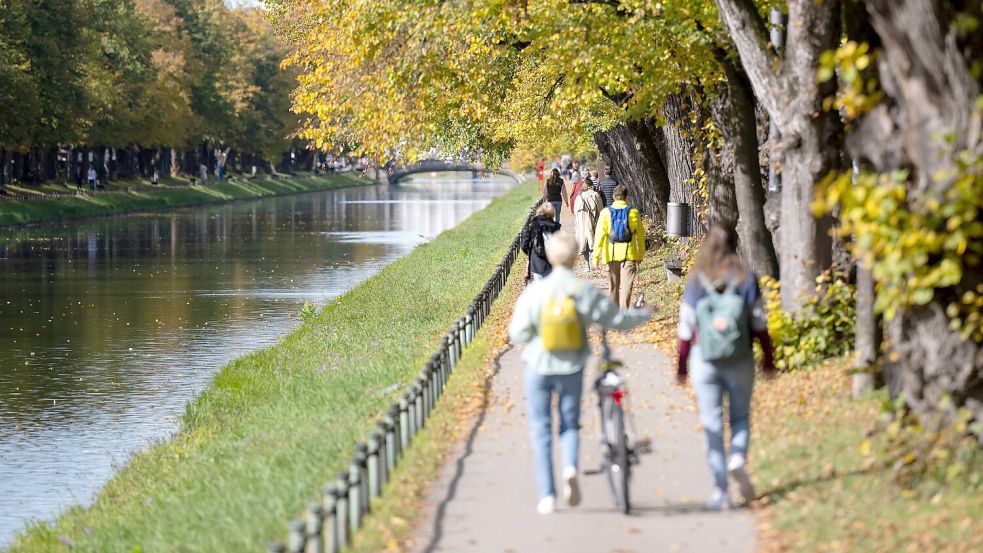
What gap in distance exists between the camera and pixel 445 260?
40.2 m

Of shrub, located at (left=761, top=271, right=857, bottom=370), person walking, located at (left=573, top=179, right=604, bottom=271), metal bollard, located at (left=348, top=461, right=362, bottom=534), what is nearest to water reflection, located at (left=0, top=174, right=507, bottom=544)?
person walking, located at (left=573, top=179, right=604, bottom=271)

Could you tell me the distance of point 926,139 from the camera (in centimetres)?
945

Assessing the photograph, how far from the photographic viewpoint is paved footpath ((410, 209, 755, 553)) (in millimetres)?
9156

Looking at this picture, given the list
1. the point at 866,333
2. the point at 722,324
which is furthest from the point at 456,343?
the point at 722,324

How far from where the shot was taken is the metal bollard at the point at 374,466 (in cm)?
1030

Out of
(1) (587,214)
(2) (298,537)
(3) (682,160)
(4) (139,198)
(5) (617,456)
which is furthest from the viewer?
(4) (139,198)

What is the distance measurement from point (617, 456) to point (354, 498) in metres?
1.62

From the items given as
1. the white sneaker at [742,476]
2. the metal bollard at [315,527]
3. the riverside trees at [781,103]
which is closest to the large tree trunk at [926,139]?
the riverside trees at [781,103]

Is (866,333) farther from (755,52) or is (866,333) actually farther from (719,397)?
Answer: (755,52)

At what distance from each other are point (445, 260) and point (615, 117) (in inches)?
444

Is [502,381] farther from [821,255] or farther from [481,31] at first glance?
[481,31]

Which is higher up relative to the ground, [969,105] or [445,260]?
[969,105]

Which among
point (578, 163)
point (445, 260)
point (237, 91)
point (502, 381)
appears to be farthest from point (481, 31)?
point (237, 91)

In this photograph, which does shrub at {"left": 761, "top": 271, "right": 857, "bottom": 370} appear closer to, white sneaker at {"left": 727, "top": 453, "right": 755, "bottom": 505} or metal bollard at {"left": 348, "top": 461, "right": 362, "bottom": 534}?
white sneaker at {"left": 727, "top": 453, "right": 755, "bottom": 505}
